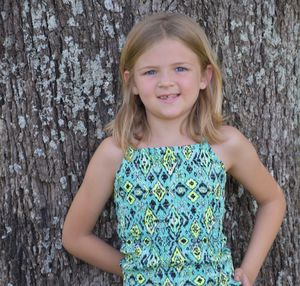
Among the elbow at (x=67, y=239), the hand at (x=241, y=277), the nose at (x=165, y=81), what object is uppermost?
the nose at (x=165, y=81)

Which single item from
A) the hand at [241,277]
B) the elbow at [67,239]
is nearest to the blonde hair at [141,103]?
the elbow at [67,239]

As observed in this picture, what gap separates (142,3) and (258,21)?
0.54m

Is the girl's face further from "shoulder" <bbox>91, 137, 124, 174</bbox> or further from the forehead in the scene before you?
"shoulder" <bbox>91, 137, 124, 174</bbox>

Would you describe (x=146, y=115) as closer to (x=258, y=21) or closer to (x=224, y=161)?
(x=224, y=161)

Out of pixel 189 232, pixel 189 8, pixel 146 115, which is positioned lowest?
pixel 189 232

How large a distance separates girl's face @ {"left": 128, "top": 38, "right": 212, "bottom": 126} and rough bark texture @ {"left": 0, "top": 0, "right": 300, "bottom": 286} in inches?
10.4

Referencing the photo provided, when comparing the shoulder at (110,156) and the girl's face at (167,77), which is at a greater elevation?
the girl's face at (167,77)

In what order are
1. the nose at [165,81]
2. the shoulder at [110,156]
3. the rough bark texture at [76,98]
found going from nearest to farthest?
the nose at [165,81], the shoulder at [110,156], the rough bark texture at [76,98]

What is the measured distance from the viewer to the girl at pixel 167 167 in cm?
312

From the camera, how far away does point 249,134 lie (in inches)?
138

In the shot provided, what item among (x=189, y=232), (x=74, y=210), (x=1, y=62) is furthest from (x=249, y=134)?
(x=1, y=62)

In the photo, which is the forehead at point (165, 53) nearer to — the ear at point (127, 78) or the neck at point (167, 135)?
the ear at point (127, 78)

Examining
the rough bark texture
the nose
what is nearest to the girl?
the nose

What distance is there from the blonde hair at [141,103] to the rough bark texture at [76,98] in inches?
4.8
